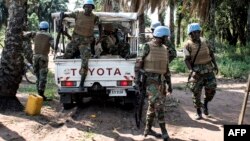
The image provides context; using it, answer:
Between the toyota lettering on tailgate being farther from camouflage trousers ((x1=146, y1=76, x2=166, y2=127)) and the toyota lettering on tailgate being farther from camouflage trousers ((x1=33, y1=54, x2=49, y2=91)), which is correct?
camouflage trousers ((x1=146, y1=76, x2=166, y2=127))

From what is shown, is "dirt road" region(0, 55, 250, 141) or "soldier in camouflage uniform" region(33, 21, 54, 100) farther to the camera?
"soldier in camouflage uniform" region(33, 21, 54, 100)

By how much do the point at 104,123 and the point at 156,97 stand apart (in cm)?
176

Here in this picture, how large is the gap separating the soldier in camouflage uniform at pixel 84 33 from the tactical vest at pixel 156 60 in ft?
6.99

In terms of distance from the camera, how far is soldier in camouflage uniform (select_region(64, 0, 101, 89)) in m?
9.41

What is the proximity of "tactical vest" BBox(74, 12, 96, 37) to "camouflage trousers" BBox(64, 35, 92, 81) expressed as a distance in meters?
0.15

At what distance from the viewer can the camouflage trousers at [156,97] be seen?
7422mm

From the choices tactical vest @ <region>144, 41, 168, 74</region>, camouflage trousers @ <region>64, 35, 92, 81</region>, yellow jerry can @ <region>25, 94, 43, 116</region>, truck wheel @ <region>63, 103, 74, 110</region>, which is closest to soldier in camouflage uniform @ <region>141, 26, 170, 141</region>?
tactical vest @ <region>144, 41, 168, 74</region>

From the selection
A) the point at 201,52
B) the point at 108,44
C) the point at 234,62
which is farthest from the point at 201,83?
the point at 234,62

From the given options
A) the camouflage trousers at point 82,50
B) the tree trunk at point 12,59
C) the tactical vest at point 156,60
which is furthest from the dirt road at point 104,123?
the tactical vest at point 156,60

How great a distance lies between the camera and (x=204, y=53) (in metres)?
9.20

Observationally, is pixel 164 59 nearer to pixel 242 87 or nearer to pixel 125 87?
pixel 125 87

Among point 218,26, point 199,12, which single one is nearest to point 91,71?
point 199,12

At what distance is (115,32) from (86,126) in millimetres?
3379

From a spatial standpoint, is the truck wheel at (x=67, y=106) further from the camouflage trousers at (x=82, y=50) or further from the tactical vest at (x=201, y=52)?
the tactical vest at (x=201, y=52)
